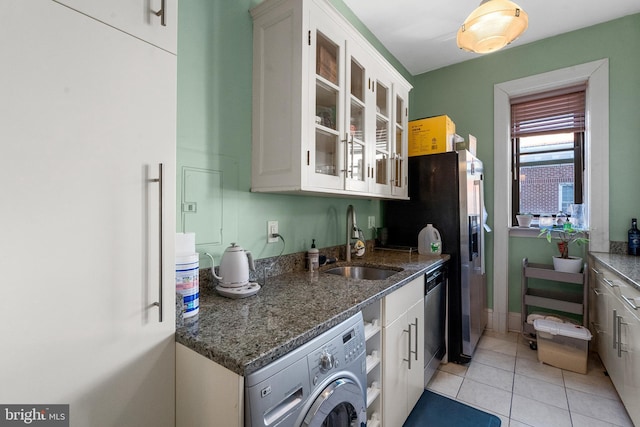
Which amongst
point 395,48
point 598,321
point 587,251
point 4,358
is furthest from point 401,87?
point 4,358

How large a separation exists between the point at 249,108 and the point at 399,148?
128 cm

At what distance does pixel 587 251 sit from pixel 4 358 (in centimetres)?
339

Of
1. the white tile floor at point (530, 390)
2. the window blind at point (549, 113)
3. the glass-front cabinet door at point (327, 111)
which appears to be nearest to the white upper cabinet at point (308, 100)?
the glass-front cabinet door at point (327, 111)

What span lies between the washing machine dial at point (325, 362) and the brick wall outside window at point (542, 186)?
2.82 metres

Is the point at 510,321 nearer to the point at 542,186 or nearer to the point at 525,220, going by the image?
the point at 525,220

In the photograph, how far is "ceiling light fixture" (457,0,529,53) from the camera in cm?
140

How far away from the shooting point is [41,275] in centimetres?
61

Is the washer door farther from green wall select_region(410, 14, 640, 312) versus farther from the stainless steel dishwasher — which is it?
green wall select_region(410, 14, 640, 312)

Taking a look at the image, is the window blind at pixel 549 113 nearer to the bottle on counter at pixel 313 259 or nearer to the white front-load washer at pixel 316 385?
the bottle on counter at pixel 313 259

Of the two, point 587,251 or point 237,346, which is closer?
point 237,346

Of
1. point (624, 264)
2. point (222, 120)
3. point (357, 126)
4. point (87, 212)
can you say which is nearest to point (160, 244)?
point (87, 212)

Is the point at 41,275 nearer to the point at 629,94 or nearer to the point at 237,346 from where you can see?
the point at 237,346

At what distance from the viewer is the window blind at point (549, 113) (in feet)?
8.37

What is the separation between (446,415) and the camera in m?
1.64
